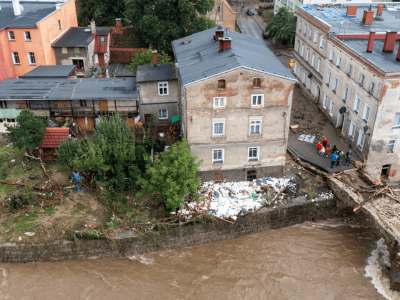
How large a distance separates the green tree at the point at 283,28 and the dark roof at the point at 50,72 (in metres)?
36.3

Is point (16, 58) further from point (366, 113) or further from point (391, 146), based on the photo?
point (391, 146)

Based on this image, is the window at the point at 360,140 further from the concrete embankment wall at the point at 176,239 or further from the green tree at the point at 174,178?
the green tree at the point at 174,178

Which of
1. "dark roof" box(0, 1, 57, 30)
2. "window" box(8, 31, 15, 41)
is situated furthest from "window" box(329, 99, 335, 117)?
"window" box(8, 31, 15, 41)

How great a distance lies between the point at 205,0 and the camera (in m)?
48.6

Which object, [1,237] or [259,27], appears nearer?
[1,237]

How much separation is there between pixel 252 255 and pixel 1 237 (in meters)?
18.8

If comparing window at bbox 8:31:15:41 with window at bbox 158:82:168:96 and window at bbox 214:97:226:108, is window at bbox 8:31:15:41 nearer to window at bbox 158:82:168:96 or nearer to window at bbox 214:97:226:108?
window at bbox 158:82:168:96

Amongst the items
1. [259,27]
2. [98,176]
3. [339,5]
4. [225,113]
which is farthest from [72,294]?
[259,27]

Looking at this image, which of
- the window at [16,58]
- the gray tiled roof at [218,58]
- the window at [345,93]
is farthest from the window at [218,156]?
the window at [16,58]

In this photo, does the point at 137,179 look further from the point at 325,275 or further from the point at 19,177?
the point at 325,275

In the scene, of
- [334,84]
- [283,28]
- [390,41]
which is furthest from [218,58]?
[283,28]

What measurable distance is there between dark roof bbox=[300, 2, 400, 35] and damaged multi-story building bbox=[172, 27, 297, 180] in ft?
47.0

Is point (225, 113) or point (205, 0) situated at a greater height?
point (205, 0)

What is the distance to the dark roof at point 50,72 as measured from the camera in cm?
4141
